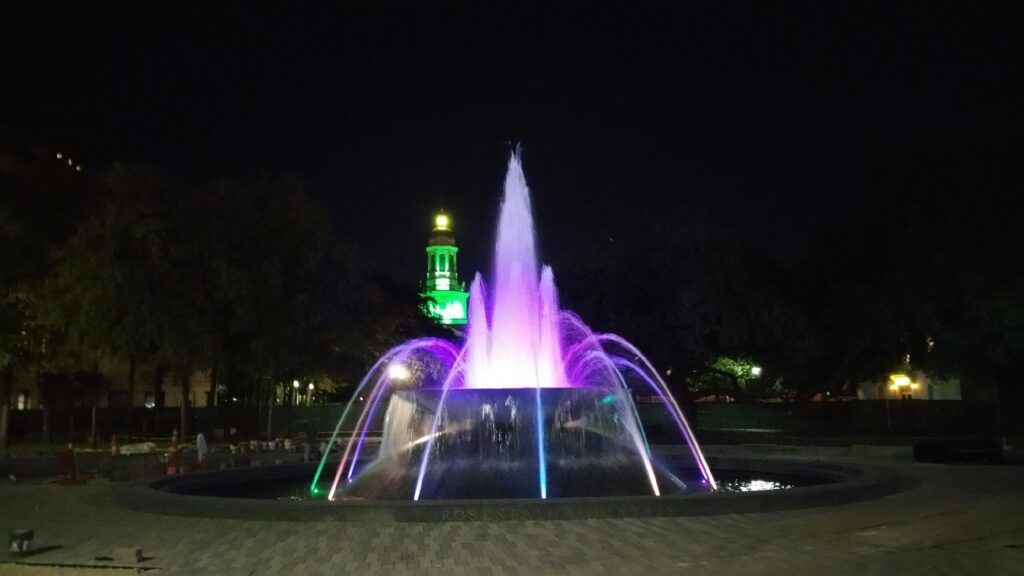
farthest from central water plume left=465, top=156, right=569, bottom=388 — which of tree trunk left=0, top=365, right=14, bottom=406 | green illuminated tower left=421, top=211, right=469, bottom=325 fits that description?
green illuminated tower left=421, top=211, right=469, bottom=325

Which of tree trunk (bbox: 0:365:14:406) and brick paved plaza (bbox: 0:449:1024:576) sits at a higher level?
tree trunk (bbox: 0:365:14:406)

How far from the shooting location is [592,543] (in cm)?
1238

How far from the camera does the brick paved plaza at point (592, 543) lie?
11.0 m

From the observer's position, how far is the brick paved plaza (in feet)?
36.1

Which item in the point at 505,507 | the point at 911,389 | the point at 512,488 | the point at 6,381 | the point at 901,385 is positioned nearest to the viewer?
the point at 505,507

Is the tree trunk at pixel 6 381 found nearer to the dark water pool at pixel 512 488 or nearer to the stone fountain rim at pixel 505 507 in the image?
the dark water pool at pixel 512 488

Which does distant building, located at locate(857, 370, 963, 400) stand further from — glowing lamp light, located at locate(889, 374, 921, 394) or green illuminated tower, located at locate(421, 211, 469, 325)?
green illuminated tower, located at locate(421, 211, 469, 325)

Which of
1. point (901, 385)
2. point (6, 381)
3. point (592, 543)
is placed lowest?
point (592, 543)

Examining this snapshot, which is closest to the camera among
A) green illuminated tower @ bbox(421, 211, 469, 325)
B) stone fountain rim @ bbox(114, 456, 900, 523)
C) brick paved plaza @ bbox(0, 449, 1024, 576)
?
brick paved plaza @ bbox(0, 449, 1024, 576)

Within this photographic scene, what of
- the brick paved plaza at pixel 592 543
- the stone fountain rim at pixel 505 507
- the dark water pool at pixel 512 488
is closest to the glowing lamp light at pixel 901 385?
the dark water pool at pixel 512 488

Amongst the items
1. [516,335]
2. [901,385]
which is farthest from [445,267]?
[516,335]

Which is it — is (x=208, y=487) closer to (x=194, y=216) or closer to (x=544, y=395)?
(x=544, y=395)

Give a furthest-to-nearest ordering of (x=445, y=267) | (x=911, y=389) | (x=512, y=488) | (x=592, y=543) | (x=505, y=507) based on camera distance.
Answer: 1. (x=445, y=267)
2. (x=911, y=389)
3. (x=512, y=488)
4. (x=505, y=507)
5. (x=592, y=543)

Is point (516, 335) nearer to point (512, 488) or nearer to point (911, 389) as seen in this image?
point (512, 488)
